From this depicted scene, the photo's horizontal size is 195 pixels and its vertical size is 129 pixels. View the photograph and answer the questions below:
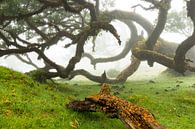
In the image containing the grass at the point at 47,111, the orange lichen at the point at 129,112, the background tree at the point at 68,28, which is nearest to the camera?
the orange lichen at the point at 129,112

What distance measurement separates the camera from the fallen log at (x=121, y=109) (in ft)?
35.4

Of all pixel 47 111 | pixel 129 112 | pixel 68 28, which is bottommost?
pixel 47 111

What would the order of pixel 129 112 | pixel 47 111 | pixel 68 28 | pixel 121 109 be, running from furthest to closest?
pixel 68 28 → pixel 47 111 → pixel 121 109 → pixel 129 112

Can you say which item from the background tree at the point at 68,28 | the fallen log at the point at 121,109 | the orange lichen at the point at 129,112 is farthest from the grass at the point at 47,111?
the background tree at the point at 68,28

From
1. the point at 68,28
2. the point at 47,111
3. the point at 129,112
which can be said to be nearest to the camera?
the point at 129,112

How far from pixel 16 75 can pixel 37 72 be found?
6.06m

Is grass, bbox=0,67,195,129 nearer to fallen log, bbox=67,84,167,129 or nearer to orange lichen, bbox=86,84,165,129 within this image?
fallen log, bbox=67,84,167,129

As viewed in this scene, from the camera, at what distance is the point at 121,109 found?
11.9 m

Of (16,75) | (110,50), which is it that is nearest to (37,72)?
(16,75)

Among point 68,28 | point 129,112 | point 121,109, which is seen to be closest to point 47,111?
point 121,109

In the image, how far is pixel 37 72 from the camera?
2330 cm

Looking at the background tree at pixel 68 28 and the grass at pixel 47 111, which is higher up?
the background tree at pixel 68 28

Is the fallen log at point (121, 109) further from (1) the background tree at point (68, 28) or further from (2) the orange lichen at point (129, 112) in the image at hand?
(1) the background tree at point (68, 28)

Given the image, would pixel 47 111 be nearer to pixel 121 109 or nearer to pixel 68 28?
pixel 121 109
